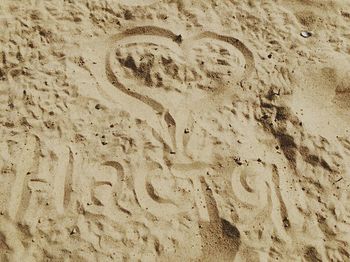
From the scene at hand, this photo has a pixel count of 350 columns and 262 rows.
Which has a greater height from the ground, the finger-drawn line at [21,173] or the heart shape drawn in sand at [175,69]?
the heart shape drawn in sand at [175,69]

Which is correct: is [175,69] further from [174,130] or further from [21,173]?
[21,173]

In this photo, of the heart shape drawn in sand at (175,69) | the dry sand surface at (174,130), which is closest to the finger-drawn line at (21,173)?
the dry sand surface at (174,130)

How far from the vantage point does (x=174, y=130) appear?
3.61 metres

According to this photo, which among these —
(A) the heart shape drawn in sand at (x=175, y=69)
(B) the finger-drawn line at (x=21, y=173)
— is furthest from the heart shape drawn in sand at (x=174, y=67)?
(B) the finger-drawn line at (x=21, y=173)

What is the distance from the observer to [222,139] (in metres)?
3.61

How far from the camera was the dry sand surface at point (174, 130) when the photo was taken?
3178mm

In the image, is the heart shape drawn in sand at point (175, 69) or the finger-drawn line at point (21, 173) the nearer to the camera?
the finger-drawn line at point (21, 173)

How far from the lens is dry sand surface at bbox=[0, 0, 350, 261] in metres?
3.18

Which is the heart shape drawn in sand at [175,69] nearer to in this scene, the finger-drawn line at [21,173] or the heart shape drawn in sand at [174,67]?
the heart shape drawn in sand at [174,67]

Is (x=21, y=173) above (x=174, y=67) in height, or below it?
below

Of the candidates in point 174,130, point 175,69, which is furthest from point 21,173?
point 175,69

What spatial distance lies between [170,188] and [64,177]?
32.2 inches

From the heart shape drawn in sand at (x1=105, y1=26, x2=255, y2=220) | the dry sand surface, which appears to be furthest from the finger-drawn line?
the heart shape drawn in sand at (x1=105, y1=26, x2=255, y2=220)

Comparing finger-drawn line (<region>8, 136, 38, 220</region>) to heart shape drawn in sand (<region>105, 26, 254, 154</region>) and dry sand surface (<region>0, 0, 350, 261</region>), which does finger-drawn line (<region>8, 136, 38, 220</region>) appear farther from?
heart shape drawn in sand (<region>105, 26, 254, 154</region>)
